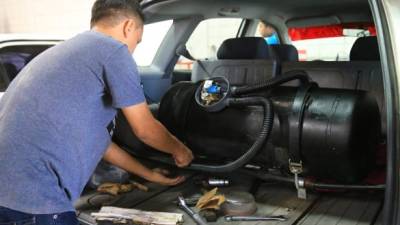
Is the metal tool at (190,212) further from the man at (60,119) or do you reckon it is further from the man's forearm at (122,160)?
the man at (60,119)

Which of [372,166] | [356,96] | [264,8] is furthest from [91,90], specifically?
[264,8]

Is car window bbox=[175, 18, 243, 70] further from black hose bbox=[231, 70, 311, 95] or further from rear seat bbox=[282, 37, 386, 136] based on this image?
black hose bbox=[231, 70, 311, 95]

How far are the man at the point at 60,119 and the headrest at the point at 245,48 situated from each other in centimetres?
149

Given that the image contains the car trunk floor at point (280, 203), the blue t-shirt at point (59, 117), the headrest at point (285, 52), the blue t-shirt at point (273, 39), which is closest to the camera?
the blue t-shirt at point (59, 117)

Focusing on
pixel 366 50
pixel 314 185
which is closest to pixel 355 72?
pixel 366 50

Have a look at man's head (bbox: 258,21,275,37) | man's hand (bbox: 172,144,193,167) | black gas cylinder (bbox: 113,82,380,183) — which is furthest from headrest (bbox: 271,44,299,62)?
man's hand (bbox: 172,144,193,167)

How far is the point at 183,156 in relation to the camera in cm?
182

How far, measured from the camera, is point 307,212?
1.64 metres

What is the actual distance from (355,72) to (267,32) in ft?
5.21

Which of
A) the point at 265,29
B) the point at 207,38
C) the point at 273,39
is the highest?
the point at 265,29

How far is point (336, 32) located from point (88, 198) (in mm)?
2654

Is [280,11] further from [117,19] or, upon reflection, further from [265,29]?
[117,19]

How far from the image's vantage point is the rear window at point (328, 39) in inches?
130

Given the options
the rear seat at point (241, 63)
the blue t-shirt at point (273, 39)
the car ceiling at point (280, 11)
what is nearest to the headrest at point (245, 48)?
the rear seat at point (241, 63)
